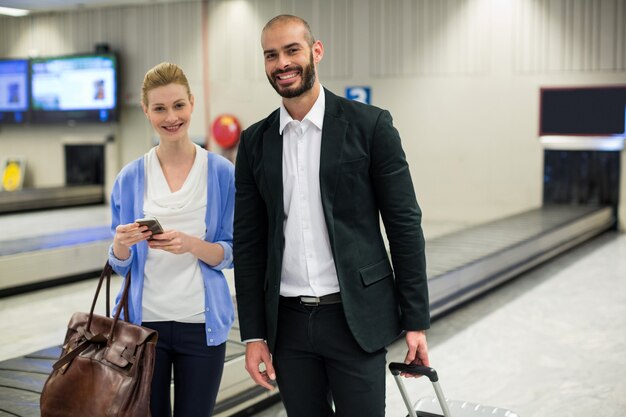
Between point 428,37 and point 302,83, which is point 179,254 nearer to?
point 302,83

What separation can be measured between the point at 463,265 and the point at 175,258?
4.38m

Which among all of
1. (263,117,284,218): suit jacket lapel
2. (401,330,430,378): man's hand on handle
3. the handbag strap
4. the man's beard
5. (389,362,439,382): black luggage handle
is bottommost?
(389,362,439,382): black luggage handle

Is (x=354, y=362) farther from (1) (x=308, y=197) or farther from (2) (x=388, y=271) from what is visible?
(1) (x=308, y=197)

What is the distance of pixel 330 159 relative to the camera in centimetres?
191

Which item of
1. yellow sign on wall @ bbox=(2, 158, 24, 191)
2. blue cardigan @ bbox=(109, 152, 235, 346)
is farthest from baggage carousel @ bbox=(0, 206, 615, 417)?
yellow sign on wall @ bbox=(2, 158, 24, 191)

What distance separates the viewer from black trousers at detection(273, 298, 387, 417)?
6.38 ft

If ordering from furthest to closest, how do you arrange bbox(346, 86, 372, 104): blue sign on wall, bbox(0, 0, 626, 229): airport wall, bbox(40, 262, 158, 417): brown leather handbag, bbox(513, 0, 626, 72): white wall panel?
1. bbox(346, 86, 372, 104): blue sign on wall
2. bbox(0, 0, 626, 229): airport wall
3. bbox(513, 0, 626, 72): white wall panel
4. bbox(40, 262, 158, 417): brown leather handbag

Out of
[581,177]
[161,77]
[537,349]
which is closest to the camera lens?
[161,77]

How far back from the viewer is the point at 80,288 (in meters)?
7.44

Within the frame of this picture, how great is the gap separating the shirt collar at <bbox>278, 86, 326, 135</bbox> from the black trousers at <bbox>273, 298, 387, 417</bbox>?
0.47 metres

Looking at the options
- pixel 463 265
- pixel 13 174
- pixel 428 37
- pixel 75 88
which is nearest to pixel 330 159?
pixel 463 265

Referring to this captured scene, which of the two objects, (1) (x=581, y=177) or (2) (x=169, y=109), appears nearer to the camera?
(2) (x=169, y=109)

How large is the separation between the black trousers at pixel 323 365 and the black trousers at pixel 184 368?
1.17 ft

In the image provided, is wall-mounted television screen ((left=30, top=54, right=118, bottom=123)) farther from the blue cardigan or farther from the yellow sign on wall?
the blue cardigan
